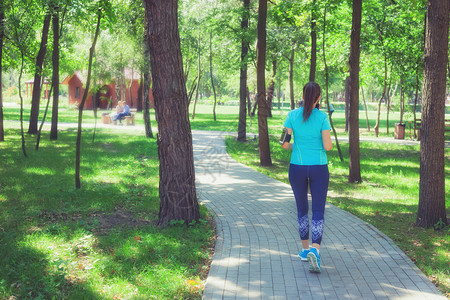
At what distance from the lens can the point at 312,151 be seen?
15.7 feet

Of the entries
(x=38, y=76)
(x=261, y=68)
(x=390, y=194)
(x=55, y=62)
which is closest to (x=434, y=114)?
(x=390, y=194)

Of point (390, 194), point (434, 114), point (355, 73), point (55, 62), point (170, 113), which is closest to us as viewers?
point (170, 113)

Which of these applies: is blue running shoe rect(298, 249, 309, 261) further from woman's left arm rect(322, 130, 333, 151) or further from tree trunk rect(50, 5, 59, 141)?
tree trunk rect(50, 5, 59, 141)

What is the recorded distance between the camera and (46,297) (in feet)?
13.6

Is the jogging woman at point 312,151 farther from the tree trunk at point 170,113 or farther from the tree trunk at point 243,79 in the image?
the tree trunk at point 243,79

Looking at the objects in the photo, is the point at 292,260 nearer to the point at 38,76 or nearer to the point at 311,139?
the point at 311,139

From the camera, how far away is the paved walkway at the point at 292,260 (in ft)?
14.1

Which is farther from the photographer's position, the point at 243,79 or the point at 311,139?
the point at 243,79

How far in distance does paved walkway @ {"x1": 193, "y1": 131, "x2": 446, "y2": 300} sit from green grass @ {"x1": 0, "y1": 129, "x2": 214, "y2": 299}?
0.33 metres

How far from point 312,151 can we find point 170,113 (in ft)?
7.83

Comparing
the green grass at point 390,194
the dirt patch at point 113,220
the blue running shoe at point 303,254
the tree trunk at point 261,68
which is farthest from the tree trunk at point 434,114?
the tree trunk at point 261,68

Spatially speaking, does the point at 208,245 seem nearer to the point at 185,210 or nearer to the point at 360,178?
the point at 185,210

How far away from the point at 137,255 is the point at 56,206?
10.1ft

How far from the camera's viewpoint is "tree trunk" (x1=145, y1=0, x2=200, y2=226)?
628 centimetres
